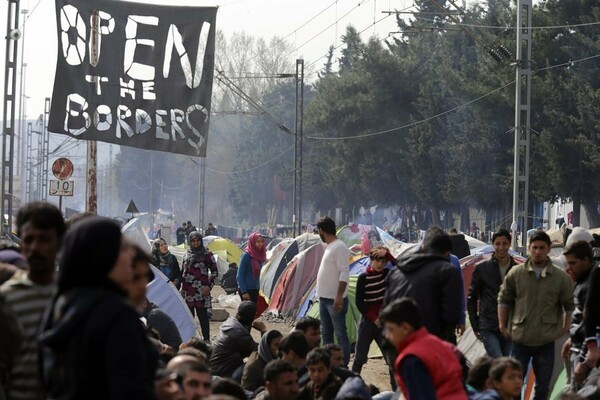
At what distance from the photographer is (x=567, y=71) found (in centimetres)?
4753

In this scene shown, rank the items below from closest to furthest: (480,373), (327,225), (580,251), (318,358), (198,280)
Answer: (480,373) < (318,358) < (580,251) < (327,225) < (198,280)

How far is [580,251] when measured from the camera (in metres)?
9.16

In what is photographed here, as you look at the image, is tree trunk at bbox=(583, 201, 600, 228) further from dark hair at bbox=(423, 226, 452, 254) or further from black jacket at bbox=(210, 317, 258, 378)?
dark hair at bbox=(423, 226, 452, 254)

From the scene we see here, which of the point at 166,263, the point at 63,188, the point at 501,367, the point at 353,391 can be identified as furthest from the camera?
the point at 63,188

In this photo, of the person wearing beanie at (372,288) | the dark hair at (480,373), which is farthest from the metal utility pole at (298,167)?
the dark hair at (480,373)

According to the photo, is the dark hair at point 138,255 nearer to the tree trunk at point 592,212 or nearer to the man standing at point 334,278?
the man standing at point 334,278

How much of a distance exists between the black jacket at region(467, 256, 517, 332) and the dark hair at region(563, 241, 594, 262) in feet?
4.92

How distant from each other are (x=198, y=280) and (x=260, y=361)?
20.2 ft

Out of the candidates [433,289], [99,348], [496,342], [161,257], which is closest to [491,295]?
[496,342]

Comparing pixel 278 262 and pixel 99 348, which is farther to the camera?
pixel 278 262

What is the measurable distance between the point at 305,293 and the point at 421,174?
3927 centimetres

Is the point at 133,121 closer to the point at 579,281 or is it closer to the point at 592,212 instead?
the point at 579,281

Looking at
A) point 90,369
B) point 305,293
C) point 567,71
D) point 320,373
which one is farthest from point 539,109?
point 90,369

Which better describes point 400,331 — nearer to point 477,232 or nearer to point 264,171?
point 477,232
